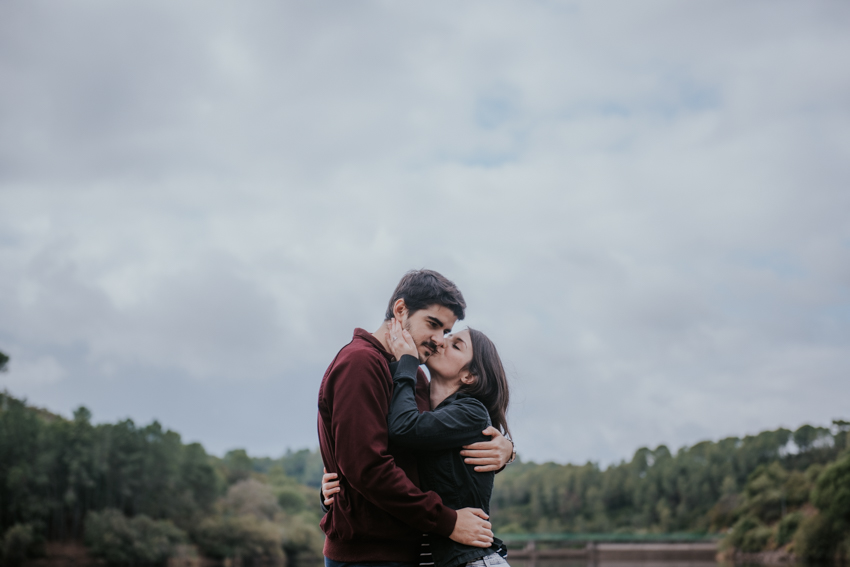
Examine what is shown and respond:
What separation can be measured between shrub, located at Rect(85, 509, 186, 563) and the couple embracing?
58.3m

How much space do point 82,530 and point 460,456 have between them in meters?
65.4

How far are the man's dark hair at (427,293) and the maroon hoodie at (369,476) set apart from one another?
36 cm

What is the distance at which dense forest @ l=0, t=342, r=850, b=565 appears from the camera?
54344mm

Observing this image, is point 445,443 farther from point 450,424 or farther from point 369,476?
point 369,476

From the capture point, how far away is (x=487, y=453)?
4180 mm

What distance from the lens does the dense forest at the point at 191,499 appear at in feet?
178

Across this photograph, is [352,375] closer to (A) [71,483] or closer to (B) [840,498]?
(B) [840,498]

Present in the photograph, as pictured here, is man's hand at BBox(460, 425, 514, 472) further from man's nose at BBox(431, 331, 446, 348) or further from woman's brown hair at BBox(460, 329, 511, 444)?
man's nose at BBox(431, 331, 446, 348)

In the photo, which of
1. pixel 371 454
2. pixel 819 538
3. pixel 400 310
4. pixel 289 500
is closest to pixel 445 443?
pixel 371 454

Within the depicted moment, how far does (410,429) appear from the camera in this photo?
153 inches

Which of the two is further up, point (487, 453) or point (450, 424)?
point (450, 424)

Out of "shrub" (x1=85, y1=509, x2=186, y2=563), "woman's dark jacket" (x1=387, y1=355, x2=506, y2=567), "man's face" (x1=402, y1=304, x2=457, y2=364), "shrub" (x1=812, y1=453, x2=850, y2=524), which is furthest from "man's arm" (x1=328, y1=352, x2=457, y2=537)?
"shrub" (x1=85, y1=509, x2=186, y2=563)

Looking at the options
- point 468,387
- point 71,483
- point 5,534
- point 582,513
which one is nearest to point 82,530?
point 71,483

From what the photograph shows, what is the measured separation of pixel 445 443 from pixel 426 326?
2.27ft
